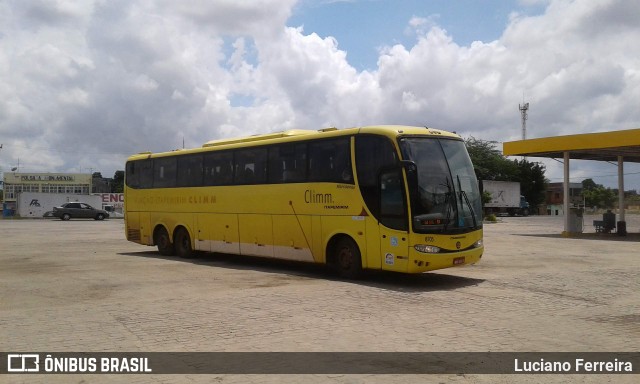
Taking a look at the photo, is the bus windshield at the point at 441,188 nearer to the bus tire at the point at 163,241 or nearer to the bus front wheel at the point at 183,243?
the bus front wheel at the point at 183,243

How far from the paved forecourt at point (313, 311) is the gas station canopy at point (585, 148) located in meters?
11.6

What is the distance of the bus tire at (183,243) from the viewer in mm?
17672

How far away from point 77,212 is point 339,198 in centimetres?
4595

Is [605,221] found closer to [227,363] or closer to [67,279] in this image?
[67,279]

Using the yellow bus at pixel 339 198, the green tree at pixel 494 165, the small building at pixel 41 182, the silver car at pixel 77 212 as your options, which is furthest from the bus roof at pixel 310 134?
the small building at pixel 41 182

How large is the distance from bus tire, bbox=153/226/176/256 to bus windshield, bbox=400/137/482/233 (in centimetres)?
993

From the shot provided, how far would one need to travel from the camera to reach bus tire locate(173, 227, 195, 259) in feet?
58.0

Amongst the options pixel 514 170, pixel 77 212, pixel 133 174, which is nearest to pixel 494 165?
pixel 514 170

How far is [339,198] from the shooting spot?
12.5m

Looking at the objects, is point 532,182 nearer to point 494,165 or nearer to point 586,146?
point 494,165

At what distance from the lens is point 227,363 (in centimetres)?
607

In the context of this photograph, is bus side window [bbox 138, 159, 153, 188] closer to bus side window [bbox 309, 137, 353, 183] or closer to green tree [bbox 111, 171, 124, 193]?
bus side window [bbox 309, 137, 353, 183]

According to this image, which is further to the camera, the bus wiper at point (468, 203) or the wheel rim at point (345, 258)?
the wheel rim at point (345, 258)

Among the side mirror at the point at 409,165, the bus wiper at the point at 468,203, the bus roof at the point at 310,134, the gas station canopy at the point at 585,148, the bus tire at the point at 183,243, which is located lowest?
the bus tire at the point at 183,243
